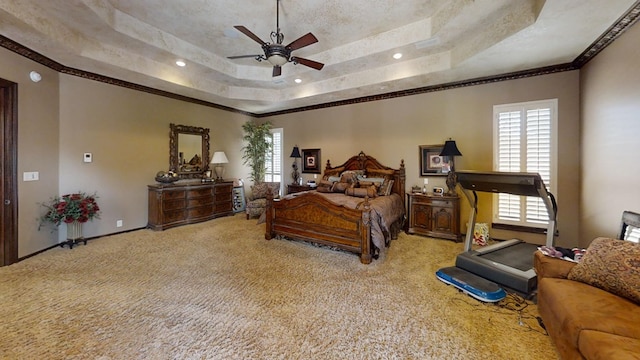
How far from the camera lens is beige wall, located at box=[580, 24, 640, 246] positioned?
2.65 meters

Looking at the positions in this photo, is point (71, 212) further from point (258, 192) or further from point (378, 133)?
point (378, 133)

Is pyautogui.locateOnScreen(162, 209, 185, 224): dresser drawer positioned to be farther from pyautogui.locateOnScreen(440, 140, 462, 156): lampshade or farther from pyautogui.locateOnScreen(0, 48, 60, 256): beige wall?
pyautogui.locateOnScreen(440, 140, 462, 156): lampshade

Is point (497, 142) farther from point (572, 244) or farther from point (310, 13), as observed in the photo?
point (310, 13)

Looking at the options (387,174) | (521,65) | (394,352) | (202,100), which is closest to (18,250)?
(202,100)

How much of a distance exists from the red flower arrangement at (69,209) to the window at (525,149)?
23.3ft

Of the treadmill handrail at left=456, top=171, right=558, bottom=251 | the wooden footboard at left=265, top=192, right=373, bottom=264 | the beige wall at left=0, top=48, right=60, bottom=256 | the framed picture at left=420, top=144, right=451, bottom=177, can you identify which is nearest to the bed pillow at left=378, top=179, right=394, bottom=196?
the framed picture at left=420, top=144, right=451, bottom=177

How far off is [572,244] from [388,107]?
13.2 ft

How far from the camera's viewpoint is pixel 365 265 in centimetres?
358

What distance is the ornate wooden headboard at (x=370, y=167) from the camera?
5.53 meters

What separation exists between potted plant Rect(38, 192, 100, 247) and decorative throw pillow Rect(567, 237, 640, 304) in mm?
6371

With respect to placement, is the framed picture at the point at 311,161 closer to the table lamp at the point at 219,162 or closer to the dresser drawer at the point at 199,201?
the table lamp at the point at 219,162

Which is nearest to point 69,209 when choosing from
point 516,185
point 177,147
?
point 177,147

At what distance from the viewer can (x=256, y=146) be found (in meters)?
7.39

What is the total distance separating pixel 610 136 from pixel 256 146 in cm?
687
